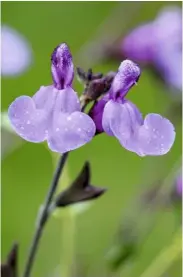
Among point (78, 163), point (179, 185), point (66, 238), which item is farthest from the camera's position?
point (78, 163)

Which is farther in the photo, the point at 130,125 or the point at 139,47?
the point at 139,47

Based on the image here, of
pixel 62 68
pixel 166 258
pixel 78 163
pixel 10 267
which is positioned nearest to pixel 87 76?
pixel 62 68

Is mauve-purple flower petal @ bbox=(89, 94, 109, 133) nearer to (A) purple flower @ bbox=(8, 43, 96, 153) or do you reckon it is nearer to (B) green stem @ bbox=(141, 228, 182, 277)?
(A) purple flower @ bbox=(8, 43, 96, 153)

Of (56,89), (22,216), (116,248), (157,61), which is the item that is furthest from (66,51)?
(22,216)

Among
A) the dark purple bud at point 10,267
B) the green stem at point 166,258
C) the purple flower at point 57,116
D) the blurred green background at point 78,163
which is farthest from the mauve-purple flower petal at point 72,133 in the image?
the blurred green background at point 78,163

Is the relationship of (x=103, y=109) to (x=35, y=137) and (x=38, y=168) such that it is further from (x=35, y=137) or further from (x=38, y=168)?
(x=38, y=168)

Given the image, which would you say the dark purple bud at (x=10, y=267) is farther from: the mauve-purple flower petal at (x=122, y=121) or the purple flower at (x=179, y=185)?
the purple flower at (x=179, y=185)

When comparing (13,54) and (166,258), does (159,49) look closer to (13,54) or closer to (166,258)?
(13,54)
